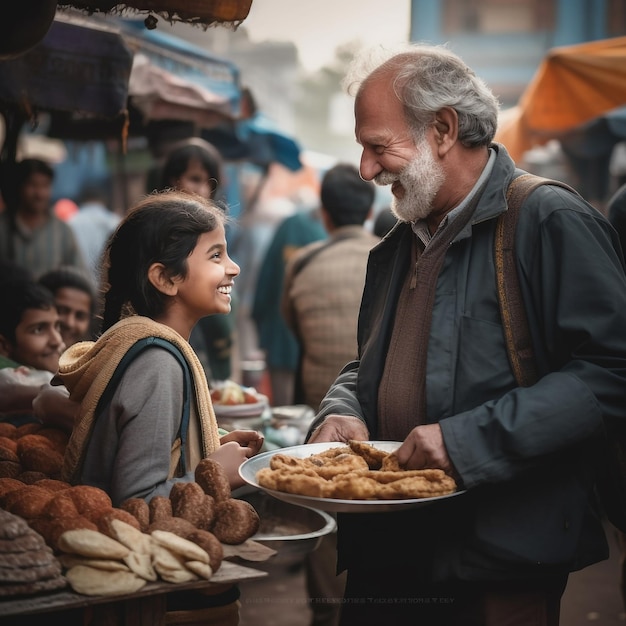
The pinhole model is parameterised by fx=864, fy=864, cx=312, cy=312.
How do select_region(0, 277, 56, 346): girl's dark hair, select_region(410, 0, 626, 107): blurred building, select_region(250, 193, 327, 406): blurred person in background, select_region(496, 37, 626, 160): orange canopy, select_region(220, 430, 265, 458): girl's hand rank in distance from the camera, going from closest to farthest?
1. select_region(220, 430, 265, 458): girl's hand
2. select_region(0, 277, 56, 346): girl's dark hair
3. select_region(496, 37, 626, 160): orange canopy
4. select_region(250, 193, 327, 406): blurred person in background
5. select_region(410, 0, 626, 107): blurred building

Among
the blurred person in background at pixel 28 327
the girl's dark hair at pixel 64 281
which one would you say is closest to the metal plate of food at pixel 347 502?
the blurred person in background at pixel 28 327

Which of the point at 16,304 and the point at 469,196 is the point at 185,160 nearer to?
the point at 16,304

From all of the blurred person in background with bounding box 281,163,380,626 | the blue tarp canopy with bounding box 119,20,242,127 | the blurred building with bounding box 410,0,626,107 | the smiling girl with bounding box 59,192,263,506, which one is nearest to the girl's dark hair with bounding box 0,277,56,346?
the smiling girl with bounding box 59,192,263,506

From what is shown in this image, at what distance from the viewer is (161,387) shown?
262 cm

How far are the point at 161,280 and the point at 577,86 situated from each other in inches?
224

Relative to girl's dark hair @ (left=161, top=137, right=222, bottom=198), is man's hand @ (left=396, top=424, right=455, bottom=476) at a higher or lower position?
lower

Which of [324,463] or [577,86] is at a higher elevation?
[577,86]

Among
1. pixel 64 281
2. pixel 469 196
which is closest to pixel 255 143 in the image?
pixel 64 281

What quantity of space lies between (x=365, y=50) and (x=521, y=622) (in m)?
1.97

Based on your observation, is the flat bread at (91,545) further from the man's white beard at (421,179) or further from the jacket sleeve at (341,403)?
the man's white beard at (421,179)

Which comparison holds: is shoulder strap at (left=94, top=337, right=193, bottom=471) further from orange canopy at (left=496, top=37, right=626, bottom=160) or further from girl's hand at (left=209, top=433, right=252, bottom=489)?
orange canopy at (left=496, top=37, right=626, bottom=160)

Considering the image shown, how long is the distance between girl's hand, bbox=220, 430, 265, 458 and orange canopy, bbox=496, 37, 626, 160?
5552 mm

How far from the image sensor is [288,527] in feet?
8.59

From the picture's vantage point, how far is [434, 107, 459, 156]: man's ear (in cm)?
270
